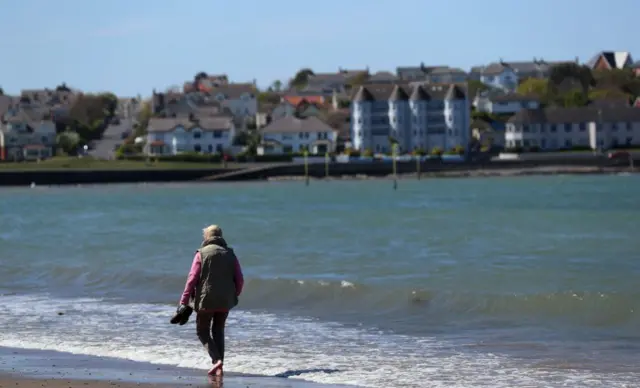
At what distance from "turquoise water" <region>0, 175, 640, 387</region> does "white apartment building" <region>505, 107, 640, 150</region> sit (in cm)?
6775

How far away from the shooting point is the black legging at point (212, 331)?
1236cm

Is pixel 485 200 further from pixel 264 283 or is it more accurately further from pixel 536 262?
pixel 264 283

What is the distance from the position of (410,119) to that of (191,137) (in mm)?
20727

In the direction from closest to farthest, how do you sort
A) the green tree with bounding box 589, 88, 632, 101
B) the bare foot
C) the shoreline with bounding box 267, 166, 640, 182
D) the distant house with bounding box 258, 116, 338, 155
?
the bare foot < the shoreline with bounding box 267, 166, 640, 182 < the distant house with bounding box 258, 116, 338, 155 < the green tree with bounding box 589, 88, 632, 101

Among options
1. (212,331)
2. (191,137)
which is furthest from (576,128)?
(212,331)

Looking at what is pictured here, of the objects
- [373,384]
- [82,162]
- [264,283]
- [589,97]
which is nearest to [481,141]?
[589,97]

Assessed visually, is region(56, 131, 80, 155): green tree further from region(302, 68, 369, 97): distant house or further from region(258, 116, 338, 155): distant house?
region(302, 68, 369, 97): distant house

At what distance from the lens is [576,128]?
396ft

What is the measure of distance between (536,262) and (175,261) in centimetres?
780

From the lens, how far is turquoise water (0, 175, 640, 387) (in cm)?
1396

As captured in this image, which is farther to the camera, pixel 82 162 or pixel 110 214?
pixel 82 162

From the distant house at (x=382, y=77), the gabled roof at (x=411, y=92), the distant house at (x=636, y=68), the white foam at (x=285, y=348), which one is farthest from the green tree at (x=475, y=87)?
the white foam at (x=285, y=348)

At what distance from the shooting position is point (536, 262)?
92.0ft

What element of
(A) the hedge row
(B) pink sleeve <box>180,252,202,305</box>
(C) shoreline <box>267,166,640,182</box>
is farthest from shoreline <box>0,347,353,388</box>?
(A) the hedge row
